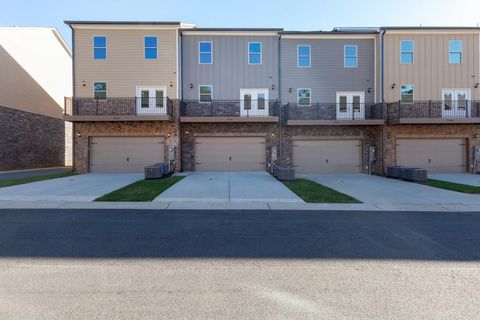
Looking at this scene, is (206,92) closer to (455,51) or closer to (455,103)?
(455,103)

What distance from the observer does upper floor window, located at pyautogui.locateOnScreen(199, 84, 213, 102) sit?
18.9 metres

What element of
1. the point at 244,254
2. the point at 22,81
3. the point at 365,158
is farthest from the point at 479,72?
the point at 22,81

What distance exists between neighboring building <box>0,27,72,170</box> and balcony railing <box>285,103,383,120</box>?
20754 mm

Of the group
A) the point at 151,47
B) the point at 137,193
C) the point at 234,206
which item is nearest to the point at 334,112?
the point at 151,47

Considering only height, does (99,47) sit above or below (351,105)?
above

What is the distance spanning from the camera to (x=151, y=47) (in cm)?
1845

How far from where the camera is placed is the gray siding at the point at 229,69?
18.9 m

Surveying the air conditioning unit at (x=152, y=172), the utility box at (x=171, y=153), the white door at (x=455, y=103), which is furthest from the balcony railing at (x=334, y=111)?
the air conditioning unit at (x=152, y=172)

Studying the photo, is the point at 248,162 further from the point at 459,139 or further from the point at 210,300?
the point at 210,300

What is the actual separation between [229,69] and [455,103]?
15248mm

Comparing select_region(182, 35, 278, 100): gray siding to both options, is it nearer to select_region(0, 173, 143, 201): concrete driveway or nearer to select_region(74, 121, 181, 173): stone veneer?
select_region(74, 121, 181, 173): stone veneer

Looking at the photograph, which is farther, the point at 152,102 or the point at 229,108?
the point at 229,108

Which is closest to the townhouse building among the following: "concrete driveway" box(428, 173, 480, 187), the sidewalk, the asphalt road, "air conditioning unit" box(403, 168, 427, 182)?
"concrete driveway" box(428, 173, 480, 187)

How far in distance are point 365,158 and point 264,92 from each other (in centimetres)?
818
